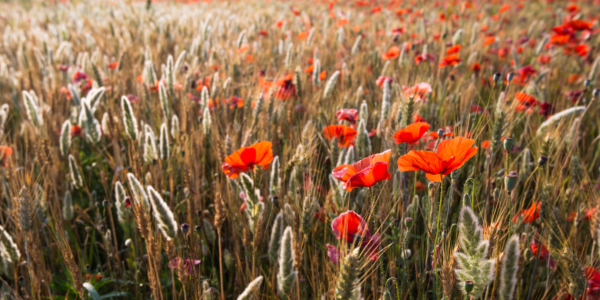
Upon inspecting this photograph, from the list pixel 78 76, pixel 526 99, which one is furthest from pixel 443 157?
pixel 78 76

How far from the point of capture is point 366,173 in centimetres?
71

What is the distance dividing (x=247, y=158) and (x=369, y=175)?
1.07ft

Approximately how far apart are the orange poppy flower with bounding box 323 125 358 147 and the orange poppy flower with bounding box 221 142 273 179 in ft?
0.98

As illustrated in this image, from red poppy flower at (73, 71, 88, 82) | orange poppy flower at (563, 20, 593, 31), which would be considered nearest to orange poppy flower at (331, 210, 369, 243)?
red poppy flower at (73, 71, 88, 82)

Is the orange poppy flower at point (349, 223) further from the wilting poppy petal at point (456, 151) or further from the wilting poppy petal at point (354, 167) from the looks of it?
the wilting poppy petal at point (456, 151)

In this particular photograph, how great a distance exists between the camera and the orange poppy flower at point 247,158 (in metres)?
0.91

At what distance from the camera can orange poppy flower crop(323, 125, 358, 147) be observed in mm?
1182

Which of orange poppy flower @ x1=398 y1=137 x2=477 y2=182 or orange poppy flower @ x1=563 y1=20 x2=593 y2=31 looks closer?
orange poppy flower @ x1=398 y1=137 x2=477 y2=182

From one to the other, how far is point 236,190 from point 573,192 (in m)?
1.01

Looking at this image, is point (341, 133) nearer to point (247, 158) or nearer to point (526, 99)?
point (247, 158)

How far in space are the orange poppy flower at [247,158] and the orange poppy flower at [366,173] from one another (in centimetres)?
20

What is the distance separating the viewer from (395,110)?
1292 millimetres

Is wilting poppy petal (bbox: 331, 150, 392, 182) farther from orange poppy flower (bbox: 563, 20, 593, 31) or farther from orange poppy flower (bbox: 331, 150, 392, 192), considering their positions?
orange poppy flower (bbox: 563, 20, 593, 31)

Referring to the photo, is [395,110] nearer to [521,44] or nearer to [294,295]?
[294,295]
